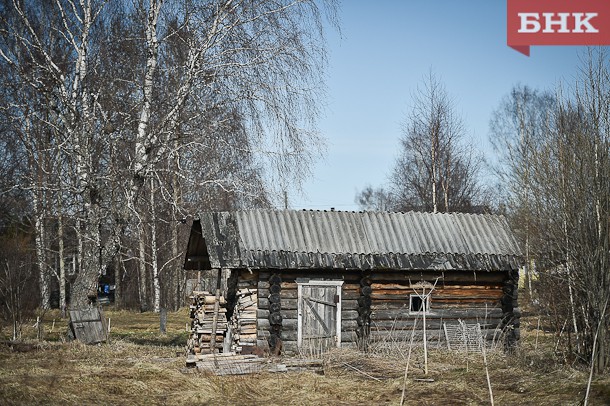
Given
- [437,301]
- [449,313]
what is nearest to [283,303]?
[437,301]

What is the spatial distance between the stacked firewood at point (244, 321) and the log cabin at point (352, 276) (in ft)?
0.07

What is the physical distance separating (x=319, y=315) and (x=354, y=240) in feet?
6.44

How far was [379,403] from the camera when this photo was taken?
11992 millimetres

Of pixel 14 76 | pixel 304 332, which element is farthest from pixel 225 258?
pixel 14 76

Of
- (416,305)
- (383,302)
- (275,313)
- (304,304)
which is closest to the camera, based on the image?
(275,313)

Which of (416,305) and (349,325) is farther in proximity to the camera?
(416,305)

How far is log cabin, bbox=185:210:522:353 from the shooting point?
57.8 ft

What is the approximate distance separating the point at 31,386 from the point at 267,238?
6900mm

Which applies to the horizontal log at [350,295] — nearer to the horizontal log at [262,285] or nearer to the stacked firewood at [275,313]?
the stacked firewood at [275,313]

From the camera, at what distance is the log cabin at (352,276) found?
57.8ft

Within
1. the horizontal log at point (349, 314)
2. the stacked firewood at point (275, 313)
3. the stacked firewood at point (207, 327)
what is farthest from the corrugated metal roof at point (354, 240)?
the stacked firewood at point (207, 327)

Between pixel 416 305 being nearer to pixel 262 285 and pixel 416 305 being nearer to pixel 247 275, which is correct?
pixel 262 285

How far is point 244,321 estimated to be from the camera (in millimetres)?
17500

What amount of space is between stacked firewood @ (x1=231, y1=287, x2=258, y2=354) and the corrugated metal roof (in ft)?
2.56
